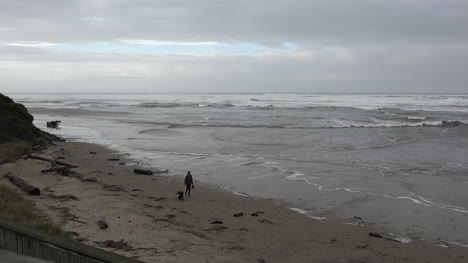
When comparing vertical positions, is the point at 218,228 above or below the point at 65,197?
below

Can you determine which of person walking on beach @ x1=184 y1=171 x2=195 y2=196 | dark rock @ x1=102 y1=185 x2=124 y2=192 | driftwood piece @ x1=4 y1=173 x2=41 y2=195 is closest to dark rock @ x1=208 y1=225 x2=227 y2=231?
person walking on beach @ x1=184 y1=171 x2=195 y2=196

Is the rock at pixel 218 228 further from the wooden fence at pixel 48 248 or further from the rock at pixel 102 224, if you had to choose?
the wooden fence at pixel 48 248

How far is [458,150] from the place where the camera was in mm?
24828

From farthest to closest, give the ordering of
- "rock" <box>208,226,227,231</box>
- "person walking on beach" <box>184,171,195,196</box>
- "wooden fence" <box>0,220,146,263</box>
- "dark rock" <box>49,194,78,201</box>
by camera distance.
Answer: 1. "person walking on beach" <box>184,171,195,196</box>
2. "dark rock" <box>49,194,78,201</box>
3. "rock" <box>208,226,227,231</box>
4. "wooden fence" <box>0,220,146,263</box>

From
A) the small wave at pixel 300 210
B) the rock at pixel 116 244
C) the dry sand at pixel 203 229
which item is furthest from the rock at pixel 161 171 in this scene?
the rock at pixel 116 244

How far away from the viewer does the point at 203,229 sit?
912 cm

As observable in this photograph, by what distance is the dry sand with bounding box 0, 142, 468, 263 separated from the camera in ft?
25.0

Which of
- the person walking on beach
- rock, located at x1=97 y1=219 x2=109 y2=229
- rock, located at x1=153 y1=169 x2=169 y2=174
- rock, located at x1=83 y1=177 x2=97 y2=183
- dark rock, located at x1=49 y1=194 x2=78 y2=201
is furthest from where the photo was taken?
rock, located at x1=153 y1=169 x2=169 y2=174

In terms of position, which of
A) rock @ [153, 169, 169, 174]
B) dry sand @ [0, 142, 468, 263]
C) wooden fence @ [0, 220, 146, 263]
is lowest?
rock @ [153, 169, 169, 174]

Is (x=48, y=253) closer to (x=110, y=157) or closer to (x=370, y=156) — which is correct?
(x=110, y=157)

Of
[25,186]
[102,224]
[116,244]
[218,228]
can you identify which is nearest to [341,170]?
[218,228]

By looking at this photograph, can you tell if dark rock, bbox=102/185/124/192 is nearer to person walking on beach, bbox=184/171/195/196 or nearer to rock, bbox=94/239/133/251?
person walking on beach, bbox=184/171/195/196

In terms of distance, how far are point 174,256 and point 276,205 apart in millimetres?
5239

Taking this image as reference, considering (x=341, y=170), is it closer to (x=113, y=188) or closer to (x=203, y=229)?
(x=113, y=188)
